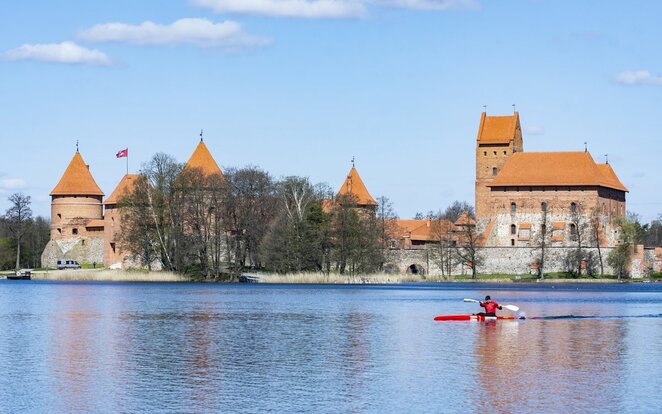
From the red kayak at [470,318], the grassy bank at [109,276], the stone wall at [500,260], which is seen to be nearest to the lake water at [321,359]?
the red kayak at [470,318]

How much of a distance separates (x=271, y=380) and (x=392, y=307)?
21821mm

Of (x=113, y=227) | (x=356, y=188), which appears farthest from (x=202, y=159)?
(x=356, y=188)

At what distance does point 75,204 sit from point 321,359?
228ft

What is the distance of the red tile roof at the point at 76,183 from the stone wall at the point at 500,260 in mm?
25319

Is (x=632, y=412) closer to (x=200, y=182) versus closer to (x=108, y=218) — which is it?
(x=200, y=182)

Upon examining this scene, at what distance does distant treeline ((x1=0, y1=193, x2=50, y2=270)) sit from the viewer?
9025 centimetres

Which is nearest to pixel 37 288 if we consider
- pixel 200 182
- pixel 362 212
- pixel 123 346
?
pixel 200 182

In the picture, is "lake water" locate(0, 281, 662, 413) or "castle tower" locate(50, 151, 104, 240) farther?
"castle tower" locate(50, 151, 104, 240)

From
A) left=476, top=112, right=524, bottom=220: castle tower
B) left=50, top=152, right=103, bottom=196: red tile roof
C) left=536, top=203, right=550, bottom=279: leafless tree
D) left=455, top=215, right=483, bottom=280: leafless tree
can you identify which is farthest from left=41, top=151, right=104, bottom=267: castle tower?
left=536, top=203, right=550, bottom=279: leafless tree

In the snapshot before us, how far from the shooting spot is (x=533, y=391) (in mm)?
20797

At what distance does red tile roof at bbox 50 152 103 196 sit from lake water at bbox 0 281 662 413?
48.3 meters

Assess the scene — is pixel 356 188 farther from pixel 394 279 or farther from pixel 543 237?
pixel 394 279

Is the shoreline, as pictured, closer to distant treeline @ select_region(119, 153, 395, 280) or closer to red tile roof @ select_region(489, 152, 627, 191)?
distant treeline @ select_region(119, 153, 395, 280)

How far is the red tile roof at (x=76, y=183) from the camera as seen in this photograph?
91.6 metres
